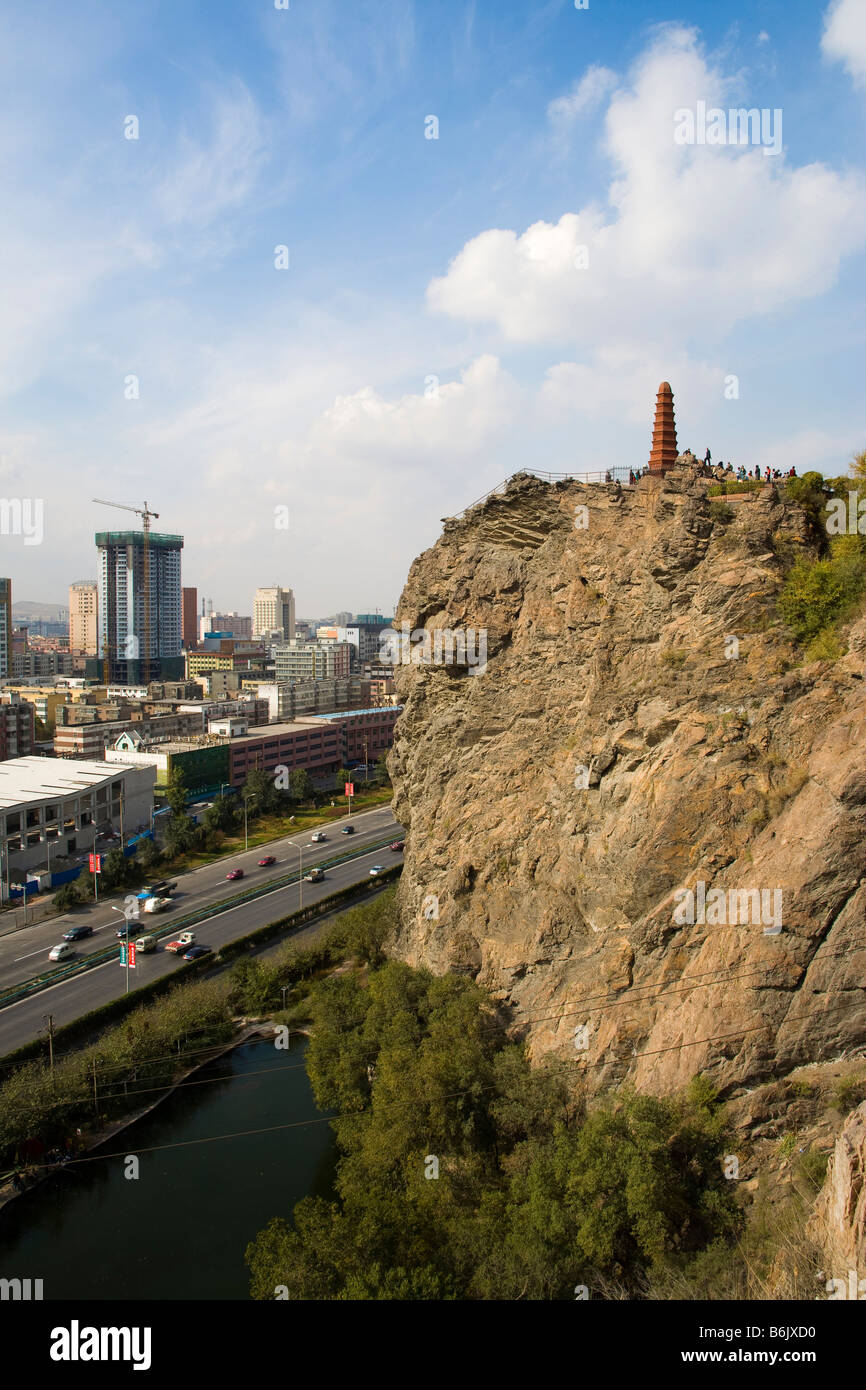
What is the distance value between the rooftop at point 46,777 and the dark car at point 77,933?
8363 mm

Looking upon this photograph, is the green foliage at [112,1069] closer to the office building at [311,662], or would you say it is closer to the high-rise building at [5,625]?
the office building at [311,662]

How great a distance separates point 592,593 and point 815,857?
796 centimetres

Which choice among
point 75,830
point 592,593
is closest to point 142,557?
point 75,830

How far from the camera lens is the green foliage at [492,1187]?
10914mm

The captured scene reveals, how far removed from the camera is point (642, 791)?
1466 centimetres

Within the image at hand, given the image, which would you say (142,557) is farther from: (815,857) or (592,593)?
(815,857)

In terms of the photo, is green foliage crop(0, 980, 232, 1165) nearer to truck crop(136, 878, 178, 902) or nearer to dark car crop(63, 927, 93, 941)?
dark car crop(63, 927, 93, 941)

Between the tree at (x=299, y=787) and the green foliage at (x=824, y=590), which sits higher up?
the green foliage at (x=824, y=590)

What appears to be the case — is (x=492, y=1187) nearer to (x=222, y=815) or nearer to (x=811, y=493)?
(x=811, y=493)

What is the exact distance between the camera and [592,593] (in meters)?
17.7

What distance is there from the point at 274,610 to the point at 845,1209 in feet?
473

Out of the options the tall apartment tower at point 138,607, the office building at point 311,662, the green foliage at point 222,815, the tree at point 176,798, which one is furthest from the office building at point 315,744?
the tall apartment tower at point 138,607

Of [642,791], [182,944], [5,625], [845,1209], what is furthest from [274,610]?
[845,1209]

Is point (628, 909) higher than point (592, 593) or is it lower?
lower
